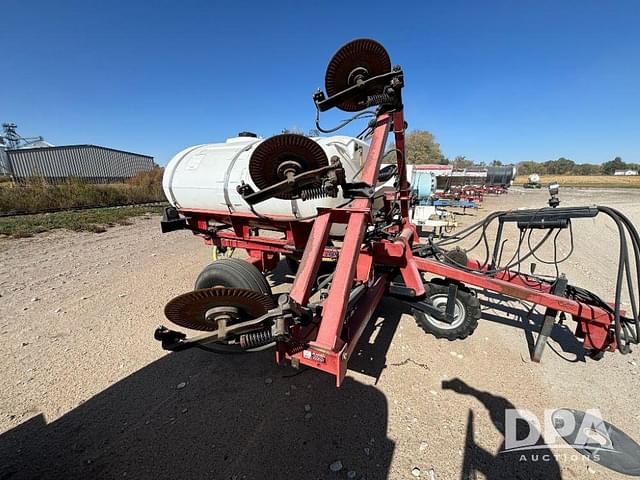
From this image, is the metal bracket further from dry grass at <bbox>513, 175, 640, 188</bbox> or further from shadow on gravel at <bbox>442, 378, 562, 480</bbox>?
dry grass at <bbox>513, 175, 640, 188</bbox>

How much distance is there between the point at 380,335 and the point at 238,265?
80.7 inches

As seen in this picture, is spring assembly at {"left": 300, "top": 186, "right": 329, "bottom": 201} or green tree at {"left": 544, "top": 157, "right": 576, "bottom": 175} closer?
spring assembly at {"left": 300, "top": 186, "right": 329, "bottom": 201}

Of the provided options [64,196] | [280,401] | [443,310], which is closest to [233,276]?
[280,401]

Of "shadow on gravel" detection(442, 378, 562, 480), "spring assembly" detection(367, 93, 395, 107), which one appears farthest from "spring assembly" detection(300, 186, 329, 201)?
"shadow on gravel" detection(442, 378, 562, 480)

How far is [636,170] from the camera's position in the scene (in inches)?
3376

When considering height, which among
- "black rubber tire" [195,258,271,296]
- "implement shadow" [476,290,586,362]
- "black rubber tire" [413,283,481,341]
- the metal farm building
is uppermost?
the metal farm building

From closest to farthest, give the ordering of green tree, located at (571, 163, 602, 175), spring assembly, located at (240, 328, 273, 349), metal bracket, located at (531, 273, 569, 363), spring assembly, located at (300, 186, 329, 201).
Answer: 1. spring assembly, located at (240, 328, 273, 349)
2. spring assembly, located at (300, 186, 329, 201)
3. metal bracket, located at (531, 273, 569, 363)
4. green tree, located at (571, 163, 602, 175)

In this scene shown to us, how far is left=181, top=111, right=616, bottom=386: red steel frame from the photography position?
190 centimetres

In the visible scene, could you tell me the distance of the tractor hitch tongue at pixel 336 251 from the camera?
1.88m

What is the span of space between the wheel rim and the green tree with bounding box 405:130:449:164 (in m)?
52.2

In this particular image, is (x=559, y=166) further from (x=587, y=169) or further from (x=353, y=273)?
(x=353, y=273)
